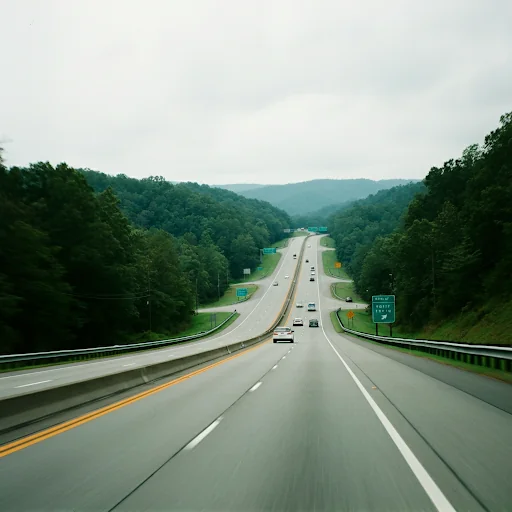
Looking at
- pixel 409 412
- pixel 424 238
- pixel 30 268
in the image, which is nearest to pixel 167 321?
pixel 424 238

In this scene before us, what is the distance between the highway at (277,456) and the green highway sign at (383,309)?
4438 centimetres

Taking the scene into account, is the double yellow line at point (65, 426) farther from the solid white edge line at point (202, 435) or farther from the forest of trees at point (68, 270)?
the forest of trees at point (68, 270)

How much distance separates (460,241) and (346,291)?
75163 millimetres

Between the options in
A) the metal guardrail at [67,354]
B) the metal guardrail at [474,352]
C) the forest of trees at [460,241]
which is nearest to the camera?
the metal guardrail at [474,352]

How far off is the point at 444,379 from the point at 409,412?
6.93 meters

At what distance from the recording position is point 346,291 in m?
153

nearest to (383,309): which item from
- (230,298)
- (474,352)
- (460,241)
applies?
(460,241)

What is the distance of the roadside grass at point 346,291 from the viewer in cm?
14412

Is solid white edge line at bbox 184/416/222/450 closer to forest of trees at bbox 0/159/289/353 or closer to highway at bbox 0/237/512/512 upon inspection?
highway at bbox 0/237/512/512

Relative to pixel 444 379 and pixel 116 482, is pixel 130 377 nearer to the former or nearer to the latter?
pixel 444 379

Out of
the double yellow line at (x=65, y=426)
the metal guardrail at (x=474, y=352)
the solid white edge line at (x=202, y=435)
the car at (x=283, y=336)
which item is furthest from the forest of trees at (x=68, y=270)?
the solid white edge line at (x=202, y=435)

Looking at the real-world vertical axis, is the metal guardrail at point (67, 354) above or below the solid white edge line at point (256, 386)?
below

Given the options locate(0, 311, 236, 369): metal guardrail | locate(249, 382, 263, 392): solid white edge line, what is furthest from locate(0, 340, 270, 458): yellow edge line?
locate(0, 311, 236, 369): metal guardrail

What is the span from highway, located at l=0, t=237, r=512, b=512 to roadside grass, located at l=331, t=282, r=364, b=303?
130m
